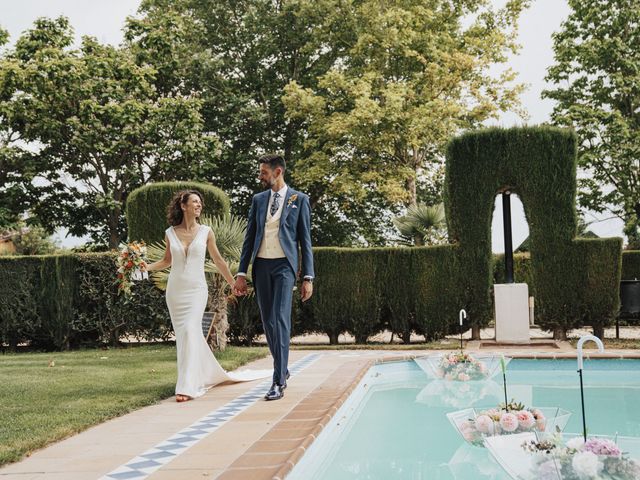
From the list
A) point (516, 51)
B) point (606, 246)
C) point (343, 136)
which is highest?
point (516, 51)

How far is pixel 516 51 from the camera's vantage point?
79.3 ft

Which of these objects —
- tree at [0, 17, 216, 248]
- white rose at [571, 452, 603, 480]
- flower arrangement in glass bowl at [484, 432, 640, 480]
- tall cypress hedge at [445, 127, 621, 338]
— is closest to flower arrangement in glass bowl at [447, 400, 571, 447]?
flower arrangement in glass bowl at [484, 432, 640, 480]

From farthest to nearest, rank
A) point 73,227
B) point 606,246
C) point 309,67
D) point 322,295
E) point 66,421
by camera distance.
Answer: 1. point 309,67
2. point 73,227
3. point 322,295
4. point 606,246
5. point 66,421

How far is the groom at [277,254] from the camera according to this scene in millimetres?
5895

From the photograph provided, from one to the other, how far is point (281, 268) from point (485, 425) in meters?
2.30

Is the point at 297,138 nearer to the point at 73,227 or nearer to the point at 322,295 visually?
the point at 73,227

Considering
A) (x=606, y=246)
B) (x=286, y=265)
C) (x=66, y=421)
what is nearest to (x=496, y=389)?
(x=286, y=265)

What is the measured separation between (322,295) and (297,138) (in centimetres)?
1308

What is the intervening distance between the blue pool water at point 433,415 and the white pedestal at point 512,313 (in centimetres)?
281

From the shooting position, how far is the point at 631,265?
16.1 meters

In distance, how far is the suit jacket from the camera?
5906 millimetres

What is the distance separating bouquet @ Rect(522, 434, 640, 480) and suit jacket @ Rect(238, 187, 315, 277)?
307 centimetres

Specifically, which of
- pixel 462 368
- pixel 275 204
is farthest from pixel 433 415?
pixel 275 204

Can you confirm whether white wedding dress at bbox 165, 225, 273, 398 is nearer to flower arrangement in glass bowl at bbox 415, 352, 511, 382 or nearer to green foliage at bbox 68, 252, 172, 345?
flower arrangement in glass bowl at bbox 415, 352, 511, 382
